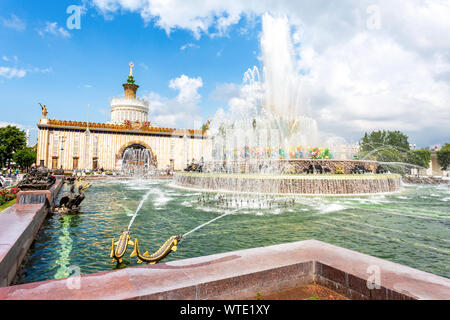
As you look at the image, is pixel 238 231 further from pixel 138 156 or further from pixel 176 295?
pixel 138 156

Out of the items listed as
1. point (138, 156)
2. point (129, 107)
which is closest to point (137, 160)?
point (138, 156)

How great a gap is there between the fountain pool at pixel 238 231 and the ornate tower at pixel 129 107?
162 feet

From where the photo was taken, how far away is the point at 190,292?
301 cm

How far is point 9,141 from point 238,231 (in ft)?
192

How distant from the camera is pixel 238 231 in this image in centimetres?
804

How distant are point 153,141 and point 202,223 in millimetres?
46575

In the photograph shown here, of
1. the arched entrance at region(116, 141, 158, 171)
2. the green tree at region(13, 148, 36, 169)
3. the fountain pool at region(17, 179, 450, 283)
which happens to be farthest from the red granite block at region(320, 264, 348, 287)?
the green tree at region(13, 148, 36, 169)

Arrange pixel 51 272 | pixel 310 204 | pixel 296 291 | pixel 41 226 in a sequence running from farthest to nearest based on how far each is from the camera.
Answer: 1. pixel 310 204
2. pixel 41 226
3. pixel 51 272
4. pixel 296 291

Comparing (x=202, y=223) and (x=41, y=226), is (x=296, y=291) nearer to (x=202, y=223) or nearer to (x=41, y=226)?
(x=202, y=223)

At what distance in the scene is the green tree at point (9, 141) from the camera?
48.4 metres

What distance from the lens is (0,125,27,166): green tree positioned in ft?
159

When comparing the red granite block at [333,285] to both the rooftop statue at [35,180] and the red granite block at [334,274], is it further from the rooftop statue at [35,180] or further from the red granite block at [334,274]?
the rooftop statue at [35,180]

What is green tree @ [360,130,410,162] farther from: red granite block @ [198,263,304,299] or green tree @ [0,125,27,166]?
green tree @ [0,125,27,166]
